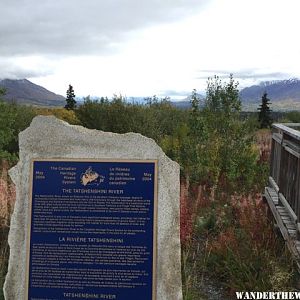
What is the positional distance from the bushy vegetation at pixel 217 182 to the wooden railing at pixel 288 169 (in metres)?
0.54

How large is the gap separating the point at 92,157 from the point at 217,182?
7075 millimetres

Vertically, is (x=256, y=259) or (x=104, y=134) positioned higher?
(x=104, y=134)

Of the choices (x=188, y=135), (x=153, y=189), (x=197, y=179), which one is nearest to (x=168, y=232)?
(x=153, y=189)

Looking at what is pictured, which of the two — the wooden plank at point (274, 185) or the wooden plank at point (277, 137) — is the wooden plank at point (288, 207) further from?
the wooden plank at point (277, 137)

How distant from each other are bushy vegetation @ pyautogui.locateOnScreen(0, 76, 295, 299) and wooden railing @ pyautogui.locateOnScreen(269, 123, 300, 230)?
0.54 m

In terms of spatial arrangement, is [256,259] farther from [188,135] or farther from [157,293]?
[188,135]

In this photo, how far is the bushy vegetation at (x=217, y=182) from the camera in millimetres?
5609

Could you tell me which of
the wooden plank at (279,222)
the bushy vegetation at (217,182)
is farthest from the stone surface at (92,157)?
the wooden plank at (279,222)

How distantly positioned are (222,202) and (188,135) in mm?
4005

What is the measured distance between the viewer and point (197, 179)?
1112 cm

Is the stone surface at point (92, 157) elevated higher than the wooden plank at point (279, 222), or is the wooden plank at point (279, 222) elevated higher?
the stone surface at point (92, 157)


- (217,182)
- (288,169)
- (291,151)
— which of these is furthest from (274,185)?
(217,182)

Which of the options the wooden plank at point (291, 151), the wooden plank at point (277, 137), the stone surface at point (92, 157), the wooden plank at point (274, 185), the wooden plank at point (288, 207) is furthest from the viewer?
the wooden plank at point (274, 185)

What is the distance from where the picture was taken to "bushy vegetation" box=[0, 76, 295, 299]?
5.61 m
